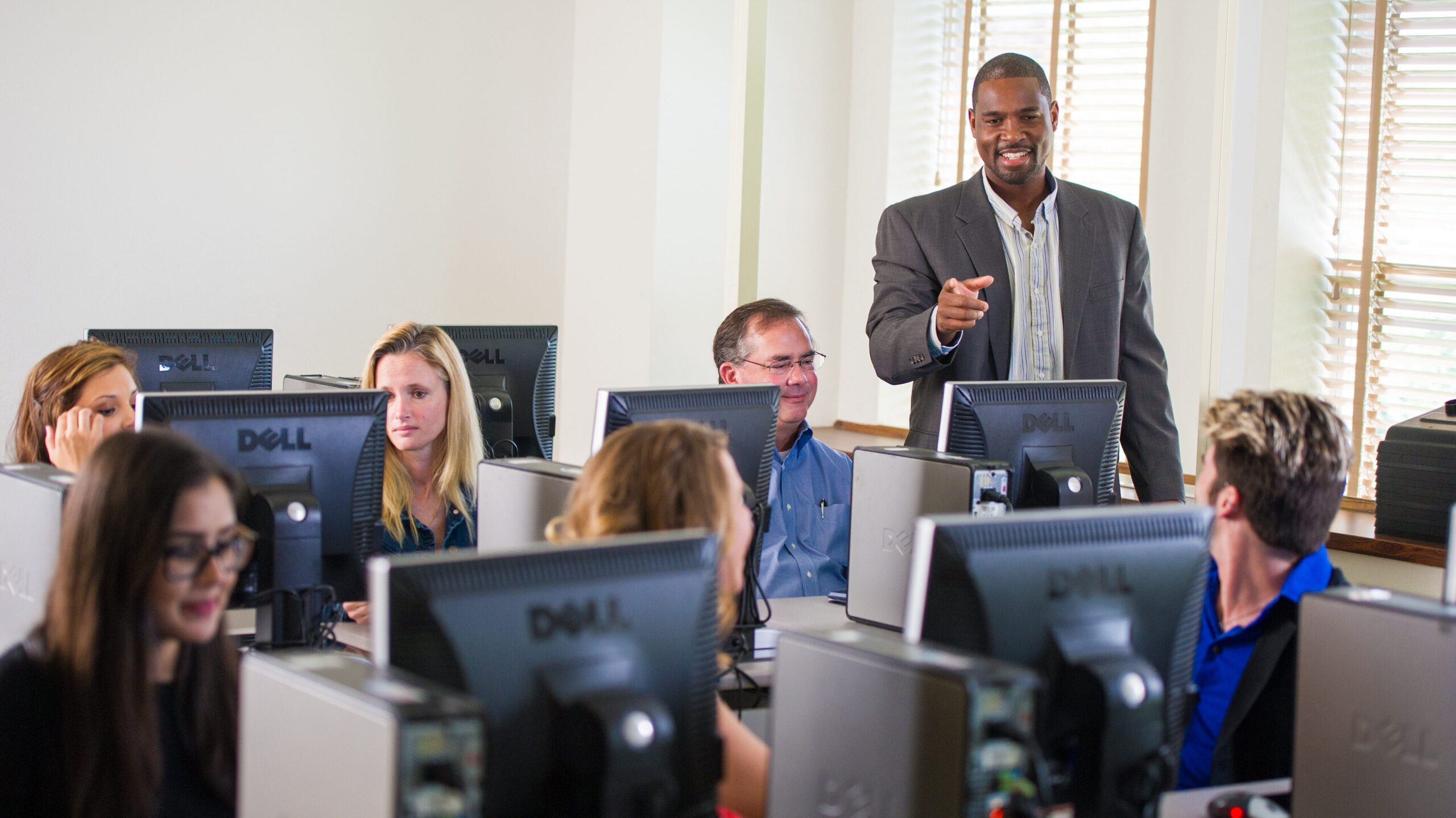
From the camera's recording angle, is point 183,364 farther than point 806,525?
Yes

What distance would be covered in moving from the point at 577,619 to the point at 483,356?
2.10 metres

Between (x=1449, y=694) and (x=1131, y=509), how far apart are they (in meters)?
0.38

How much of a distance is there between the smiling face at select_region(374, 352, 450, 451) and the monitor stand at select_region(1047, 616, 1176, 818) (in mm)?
1815

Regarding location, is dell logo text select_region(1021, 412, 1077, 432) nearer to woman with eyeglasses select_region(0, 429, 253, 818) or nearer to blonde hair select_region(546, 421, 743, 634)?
blonde hair select_region(546, 421, 743, 634)

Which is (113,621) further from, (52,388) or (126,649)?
(52,388)

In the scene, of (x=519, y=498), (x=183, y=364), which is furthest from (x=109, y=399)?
(x=519, y=498)

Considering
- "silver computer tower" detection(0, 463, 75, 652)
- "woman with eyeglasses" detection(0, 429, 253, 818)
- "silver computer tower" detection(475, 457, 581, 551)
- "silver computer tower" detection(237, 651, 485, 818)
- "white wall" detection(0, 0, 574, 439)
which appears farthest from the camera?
"white wall" detection(0, 0, 574, 439)

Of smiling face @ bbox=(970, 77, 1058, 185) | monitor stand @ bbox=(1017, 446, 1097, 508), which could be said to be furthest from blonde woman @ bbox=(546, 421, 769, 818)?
smiling face @ bbox=(970, 77, 1058, 185)

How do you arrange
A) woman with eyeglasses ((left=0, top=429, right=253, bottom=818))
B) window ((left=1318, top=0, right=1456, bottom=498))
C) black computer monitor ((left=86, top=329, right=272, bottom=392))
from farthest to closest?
1. window ((left=1318, top=0, right=1456, bottom=498))
2. black computer monitor ((left=86, top=329, right=272, bottom=392))
3. woman with eyeglasses ((left=0, top=429, right=253, bottom=818))

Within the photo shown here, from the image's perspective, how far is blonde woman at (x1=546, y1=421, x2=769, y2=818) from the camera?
4.87ft

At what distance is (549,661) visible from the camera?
1180 millimetres

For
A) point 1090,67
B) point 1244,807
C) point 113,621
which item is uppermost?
point 1090,67

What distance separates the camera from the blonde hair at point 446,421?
279cm

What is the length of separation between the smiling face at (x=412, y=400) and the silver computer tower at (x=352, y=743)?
169 cm
